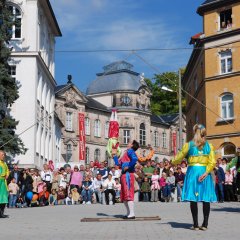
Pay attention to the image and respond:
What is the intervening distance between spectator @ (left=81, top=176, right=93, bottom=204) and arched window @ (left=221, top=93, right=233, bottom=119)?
1688 cm

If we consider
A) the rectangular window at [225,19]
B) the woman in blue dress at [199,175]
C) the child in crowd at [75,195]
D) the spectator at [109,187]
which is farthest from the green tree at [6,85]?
the woman in blue dress at [199,175]

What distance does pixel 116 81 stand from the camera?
8812cm

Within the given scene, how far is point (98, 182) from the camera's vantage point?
25.5m

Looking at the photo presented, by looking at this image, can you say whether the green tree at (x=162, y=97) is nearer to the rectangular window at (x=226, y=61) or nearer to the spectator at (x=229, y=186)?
the rectangular window at (x=226, y=61)

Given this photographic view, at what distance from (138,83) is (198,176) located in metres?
79.0

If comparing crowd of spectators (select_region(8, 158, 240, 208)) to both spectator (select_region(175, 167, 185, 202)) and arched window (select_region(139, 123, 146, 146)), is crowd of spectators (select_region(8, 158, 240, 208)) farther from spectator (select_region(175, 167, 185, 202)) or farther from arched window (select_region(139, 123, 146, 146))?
arched window (select_region(139, 123, 146, 146))

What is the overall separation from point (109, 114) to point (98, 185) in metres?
58.8

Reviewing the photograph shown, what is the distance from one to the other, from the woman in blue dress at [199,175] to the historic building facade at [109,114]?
61945 mm

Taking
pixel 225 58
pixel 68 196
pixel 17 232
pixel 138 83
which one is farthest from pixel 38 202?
pixel 138 83

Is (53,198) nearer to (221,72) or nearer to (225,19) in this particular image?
(221,72)

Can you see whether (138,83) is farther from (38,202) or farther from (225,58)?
(38,202)

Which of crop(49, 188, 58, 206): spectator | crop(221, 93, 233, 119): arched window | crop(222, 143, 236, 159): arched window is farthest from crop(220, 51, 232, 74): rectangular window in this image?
crop(49, 188, 58, 206): spectator

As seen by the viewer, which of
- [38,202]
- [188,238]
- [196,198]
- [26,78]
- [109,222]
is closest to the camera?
[188,238]

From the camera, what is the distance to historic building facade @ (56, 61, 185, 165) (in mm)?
74750
